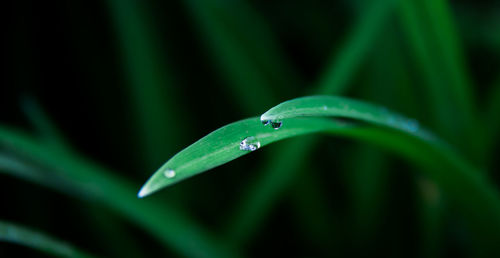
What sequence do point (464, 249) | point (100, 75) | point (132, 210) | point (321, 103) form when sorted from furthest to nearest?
point (100, 75) → point (464, 249) → point (132, 210) → point (321, 103)

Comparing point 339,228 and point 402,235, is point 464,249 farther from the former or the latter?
point 339,228

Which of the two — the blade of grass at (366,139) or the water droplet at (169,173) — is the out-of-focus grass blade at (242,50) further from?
the water droplet at (169,173)

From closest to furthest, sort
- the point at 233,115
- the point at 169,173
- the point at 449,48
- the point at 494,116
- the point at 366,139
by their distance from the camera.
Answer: the point at 169,173 < the point at 366,139 < the point at 449,48 < the point at 494,116 < the point at 233,115

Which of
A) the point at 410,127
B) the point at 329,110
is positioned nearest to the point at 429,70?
the point at 410,127

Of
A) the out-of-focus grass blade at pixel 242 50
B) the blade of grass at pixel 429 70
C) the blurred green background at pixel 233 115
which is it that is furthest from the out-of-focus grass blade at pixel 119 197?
the blade of grass at pixel 429 70

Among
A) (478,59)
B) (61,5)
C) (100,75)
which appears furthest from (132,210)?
(478,59)

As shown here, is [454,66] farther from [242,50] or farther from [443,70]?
[242,50]
